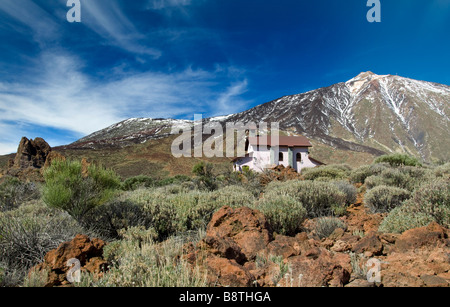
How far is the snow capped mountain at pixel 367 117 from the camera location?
83.6 m

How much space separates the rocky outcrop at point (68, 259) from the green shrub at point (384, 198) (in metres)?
5.38

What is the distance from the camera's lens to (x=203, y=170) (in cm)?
1343

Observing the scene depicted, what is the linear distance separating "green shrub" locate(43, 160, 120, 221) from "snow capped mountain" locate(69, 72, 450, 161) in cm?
6494

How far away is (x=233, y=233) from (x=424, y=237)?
2317 mm

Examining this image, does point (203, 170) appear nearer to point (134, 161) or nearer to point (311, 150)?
point (134, 161)

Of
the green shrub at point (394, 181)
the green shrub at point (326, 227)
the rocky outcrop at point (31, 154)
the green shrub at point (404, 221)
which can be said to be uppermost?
the rocky outcrop at point (31, 154)

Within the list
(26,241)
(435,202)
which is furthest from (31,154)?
(435,202)

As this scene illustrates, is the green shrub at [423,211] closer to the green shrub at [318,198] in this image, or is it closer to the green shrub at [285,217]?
the green shrub at [285,217]

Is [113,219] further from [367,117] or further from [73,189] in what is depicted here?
[367,117]

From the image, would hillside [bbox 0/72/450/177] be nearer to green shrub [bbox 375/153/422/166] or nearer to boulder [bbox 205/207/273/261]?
green shrub [bbox 375/153/422/166]

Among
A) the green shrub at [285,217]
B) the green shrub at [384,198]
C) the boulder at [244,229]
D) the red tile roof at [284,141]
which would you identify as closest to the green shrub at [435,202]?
the green shrub at [384,198]

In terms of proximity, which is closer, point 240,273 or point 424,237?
point 240,273

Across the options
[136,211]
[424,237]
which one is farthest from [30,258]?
[424,237]
